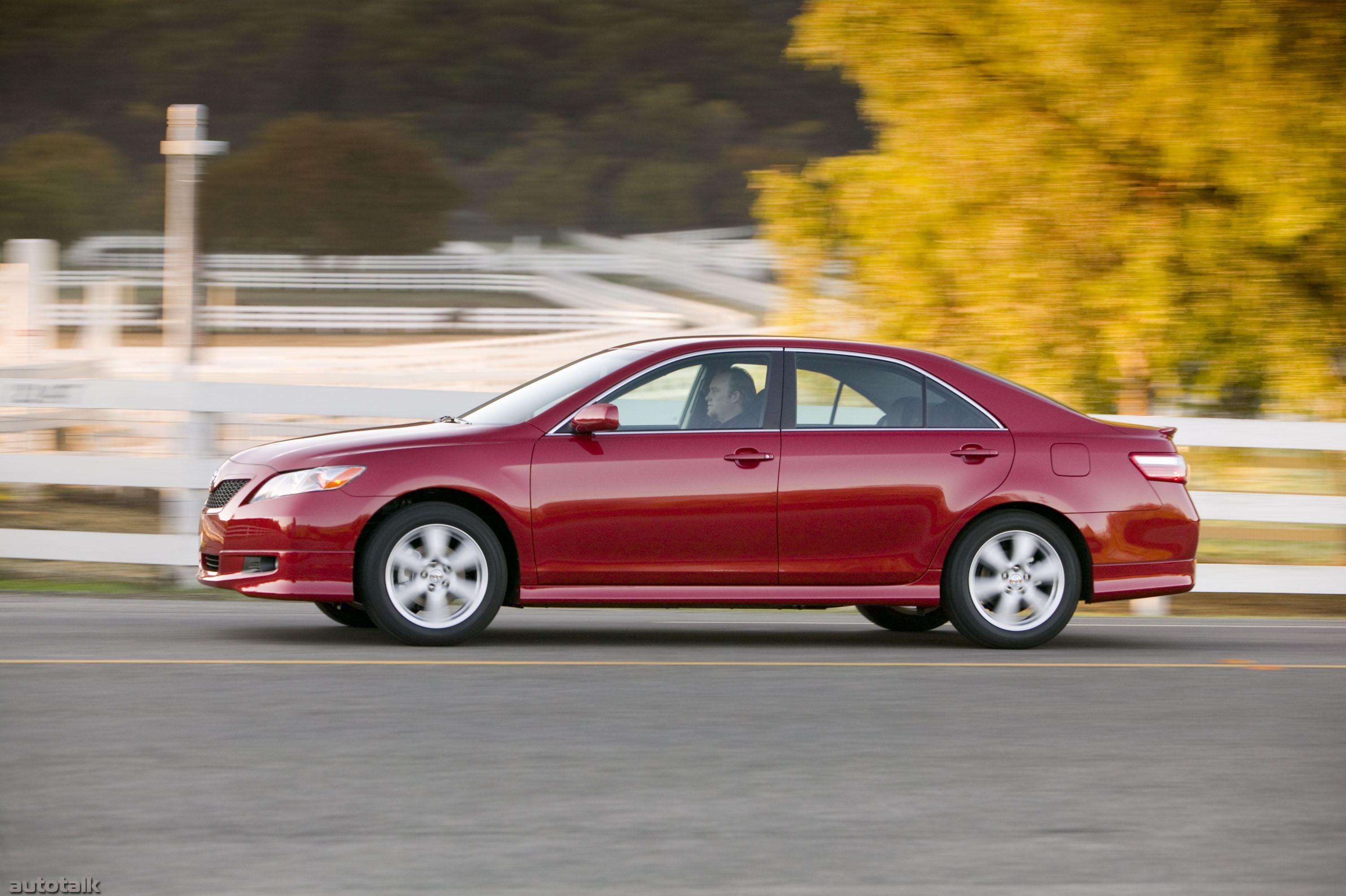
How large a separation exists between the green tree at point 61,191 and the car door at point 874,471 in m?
68.3

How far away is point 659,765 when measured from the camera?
6.11 metres

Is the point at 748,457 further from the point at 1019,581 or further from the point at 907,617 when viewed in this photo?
the point at 907,617

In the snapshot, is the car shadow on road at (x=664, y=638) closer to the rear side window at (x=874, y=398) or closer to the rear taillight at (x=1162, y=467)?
the rear taillight at (x=1162, y=467)

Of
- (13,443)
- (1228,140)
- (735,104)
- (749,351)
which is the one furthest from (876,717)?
(735,104)

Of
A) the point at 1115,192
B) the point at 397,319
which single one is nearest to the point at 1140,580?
the point at 1115,192

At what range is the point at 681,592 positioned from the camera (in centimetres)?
900

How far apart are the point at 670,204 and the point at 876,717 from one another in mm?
84645

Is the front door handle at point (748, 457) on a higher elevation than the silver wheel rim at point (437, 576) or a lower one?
higher

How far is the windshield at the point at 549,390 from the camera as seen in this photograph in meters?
9.10

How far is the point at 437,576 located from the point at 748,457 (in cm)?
155

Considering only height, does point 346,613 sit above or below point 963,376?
below

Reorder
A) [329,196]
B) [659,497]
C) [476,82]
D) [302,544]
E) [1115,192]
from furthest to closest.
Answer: [476,82]
[329,196]
[1115,192]
[659,497]
[302,544]

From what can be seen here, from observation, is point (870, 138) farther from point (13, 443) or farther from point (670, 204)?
point (13, 443)

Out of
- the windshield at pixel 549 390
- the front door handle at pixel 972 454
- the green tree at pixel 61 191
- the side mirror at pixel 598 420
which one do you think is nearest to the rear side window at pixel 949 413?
the front door handle at pixel 972 454
